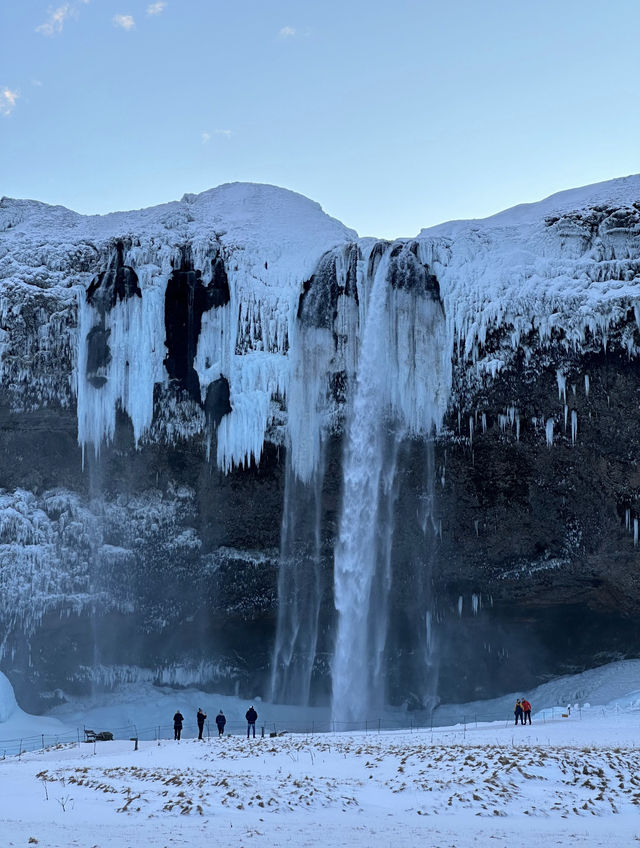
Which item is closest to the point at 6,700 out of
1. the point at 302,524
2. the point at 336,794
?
the point at 302,524

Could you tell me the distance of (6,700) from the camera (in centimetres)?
3416

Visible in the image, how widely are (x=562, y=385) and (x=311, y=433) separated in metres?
8.87

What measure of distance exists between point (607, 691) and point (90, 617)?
18.8m

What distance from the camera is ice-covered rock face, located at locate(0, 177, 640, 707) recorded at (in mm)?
33719

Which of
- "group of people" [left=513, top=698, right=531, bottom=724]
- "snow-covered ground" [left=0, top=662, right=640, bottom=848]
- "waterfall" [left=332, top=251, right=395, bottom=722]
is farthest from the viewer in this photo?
"waterfall" [left=332, top=251, right=395, bottom=722]

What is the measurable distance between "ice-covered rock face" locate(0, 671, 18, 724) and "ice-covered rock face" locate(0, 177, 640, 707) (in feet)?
6.25

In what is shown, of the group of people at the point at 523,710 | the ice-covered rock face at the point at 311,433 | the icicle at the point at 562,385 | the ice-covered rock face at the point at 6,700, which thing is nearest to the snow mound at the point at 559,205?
the ice-covered rock face at the point at 311,433

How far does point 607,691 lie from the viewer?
34.2 m

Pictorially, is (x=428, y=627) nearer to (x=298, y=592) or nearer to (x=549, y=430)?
(x=298, y=592)

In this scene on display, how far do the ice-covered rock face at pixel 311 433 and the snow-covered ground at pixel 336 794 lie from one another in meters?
14.4

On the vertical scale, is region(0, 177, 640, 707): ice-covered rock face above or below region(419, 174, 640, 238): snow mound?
below

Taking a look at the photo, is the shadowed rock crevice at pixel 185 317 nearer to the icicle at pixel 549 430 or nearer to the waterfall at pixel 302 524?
the waterfall at pixel 302 524

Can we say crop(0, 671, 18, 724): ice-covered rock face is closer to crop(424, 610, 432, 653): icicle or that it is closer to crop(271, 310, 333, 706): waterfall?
crop(271, 310, 333, 706): waterfall

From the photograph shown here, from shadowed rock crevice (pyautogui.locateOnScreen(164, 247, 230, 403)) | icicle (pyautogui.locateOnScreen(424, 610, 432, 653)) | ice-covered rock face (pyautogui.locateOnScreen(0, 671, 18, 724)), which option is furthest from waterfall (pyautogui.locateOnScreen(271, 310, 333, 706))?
ice-covered rock face (pyautogui.locateOnScreen(0, 671, 18, 724))
